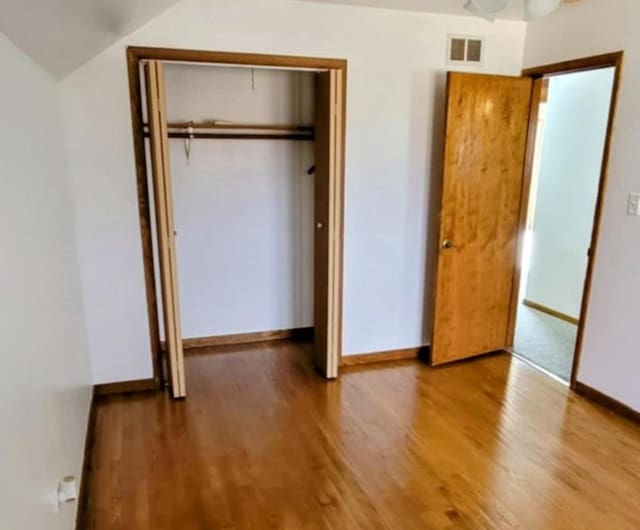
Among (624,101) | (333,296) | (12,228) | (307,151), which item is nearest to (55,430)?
(12,228)

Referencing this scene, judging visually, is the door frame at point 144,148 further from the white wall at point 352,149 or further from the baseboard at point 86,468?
the baseboard at point 86,468

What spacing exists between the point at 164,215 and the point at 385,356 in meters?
1.89

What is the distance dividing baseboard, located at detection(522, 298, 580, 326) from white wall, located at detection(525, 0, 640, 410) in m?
1.55

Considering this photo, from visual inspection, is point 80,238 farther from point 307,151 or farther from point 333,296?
point 307,151

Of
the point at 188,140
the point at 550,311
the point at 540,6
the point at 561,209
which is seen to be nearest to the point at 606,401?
the point at 550,311

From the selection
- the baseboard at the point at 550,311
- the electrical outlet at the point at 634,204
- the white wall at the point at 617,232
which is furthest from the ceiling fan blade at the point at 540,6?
the baseboard at the point at 550,311

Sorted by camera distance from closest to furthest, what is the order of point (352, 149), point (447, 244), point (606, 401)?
point (606, 401), point (352, 149), point (447, 244)

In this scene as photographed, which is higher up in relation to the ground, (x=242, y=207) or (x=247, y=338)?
(x=242, y=207)

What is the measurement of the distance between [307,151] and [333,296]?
135 centimetres

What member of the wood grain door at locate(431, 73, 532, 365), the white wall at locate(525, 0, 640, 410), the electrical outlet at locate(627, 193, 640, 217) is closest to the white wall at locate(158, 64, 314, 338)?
the wood grain door at locate(431, 73, 532, 365)

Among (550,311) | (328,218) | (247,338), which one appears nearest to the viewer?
(328,218)

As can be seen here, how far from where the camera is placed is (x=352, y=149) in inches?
131

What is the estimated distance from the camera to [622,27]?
285 centimetres

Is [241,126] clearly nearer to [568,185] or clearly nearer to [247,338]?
[247,338]
